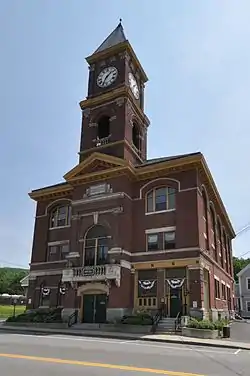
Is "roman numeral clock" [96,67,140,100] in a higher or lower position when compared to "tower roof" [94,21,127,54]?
lower

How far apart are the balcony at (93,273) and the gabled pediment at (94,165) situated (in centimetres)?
836

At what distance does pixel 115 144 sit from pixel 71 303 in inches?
561

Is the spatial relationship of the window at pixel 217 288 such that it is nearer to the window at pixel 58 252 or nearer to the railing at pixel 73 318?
the railing at pixel 73 318

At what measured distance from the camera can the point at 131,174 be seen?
30703 mm

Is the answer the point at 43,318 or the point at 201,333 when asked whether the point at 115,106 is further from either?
the point at 201,333

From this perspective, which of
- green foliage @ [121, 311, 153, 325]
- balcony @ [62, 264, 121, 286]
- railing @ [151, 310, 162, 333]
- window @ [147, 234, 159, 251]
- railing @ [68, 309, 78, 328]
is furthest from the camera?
window @ [147, 234, 159, 251]

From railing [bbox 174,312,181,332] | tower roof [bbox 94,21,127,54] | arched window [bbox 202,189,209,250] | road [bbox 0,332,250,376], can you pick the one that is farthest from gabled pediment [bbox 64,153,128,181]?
road [bbox 0,332,250,376]

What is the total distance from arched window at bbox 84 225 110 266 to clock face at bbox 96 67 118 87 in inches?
616

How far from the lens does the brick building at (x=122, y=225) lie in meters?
27.2

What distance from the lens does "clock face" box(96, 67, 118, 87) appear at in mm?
37031

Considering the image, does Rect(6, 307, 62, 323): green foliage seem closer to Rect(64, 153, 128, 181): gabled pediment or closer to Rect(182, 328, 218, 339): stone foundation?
Rect(182, 328, 218, 339): stone foundation

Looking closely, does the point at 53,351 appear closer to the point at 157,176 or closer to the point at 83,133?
the point at 157,176

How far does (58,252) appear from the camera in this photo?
35.2 metres

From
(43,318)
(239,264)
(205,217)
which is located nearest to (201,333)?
(205,217)
